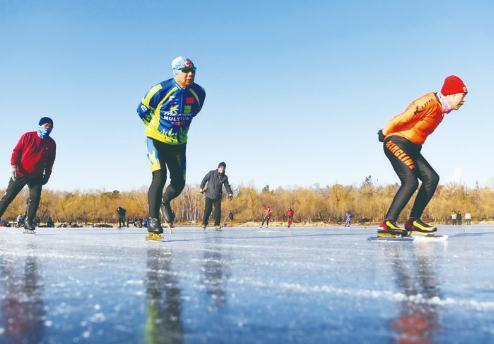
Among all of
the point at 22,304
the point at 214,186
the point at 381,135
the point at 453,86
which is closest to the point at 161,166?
the point at 381,135

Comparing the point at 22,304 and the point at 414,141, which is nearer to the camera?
the point at 22,304

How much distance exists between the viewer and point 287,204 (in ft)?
316

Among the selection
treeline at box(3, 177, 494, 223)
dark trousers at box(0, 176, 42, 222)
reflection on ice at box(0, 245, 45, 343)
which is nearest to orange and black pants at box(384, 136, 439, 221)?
reflection on ice at box(0, 245, 45, 343)

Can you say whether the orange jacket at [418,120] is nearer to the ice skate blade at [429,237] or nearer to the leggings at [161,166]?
the ice skate blade at [429,237]

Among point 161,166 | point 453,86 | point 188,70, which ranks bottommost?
point 161,166

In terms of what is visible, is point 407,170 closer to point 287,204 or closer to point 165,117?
point 165,117

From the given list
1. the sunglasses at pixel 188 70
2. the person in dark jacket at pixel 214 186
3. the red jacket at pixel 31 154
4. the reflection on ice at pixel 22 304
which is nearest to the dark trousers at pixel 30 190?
the red jacket at pixel 31 154

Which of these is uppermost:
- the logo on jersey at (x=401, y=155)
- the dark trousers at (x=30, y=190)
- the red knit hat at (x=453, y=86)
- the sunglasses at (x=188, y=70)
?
the sunglasses at (x=188, y=70)

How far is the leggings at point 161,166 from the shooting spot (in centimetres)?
616

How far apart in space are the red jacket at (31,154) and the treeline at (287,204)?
248ft

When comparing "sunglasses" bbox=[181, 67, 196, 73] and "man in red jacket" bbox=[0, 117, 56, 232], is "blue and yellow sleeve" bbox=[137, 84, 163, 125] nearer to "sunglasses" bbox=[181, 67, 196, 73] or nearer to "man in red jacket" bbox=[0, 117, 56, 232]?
"sunglasses" bbox=[181, 67, 196, 73]

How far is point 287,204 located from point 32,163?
88381 mm

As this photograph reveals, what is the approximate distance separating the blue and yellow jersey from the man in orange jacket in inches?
93.5

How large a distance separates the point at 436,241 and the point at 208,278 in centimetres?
432
